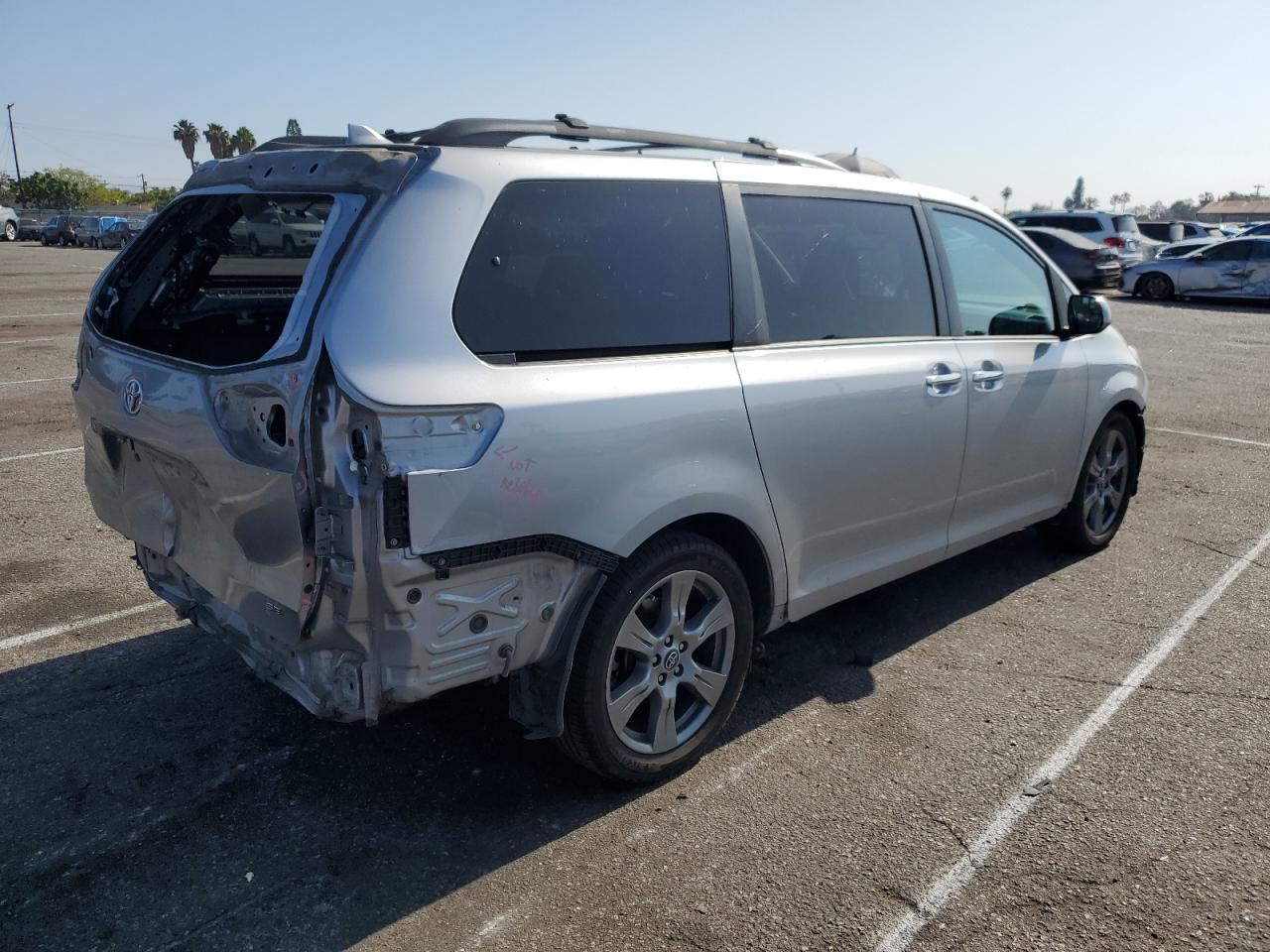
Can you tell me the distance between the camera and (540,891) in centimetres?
285

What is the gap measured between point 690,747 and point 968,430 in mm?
1847

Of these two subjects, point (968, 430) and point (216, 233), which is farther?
point (968, 430)

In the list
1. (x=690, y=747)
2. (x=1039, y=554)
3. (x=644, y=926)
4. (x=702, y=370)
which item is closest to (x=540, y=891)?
(x=644, y=926)

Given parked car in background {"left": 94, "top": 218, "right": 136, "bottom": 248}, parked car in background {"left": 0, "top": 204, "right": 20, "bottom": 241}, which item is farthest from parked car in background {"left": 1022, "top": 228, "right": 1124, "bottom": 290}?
parked car in background {"left": 0, "top": 204, "right": 20, "bottom": 241}

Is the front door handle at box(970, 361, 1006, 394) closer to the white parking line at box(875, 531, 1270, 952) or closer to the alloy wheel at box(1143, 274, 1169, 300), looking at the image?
the white parking line at box(875, 531, 1270, 952)

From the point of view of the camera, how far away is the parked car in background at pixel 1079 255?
22.8 metres

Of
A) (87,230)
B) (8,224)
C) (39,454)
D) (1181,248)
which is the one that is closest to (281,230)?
(39,454)

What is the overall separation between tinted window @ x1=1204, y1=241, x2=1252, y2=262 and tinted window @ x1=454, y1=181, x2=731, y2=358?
2196 cm

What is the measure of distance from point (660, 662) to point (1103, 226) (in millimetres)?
24609

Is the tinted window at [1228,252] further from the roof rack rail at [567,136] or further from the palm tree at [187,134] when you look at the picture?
the palm tree at [187,134]

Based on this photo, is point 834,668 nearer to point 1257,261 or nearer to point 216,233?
point 216,233

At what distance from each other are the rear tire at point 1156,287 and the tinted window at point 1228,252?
0.86m

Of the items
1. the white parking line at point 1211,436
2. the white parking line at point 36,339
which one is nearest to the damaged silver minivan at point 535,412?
the white parking line at point 1211,436

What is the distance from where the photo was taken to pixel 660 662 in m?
3.29
